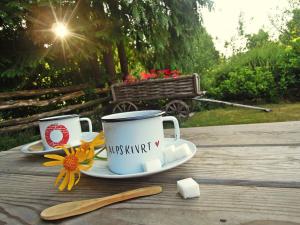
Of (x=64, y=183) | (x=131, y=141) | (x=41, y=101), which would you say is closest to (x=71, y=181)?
(x=64, y=183)

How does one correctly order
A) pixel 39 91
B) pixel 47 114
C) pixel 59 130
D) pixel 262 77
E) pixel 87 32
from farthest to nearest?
pixel 262 77, pixel 39 91, pixel 47 114, pixel 87 32, pixel 59 130

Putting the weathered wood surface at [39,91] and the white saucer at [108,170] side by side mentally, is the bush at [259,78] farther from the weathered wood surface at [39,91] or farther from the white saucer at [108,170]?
the white saucer at [108,170]

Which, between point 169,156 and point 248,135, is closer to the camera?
point 169,156

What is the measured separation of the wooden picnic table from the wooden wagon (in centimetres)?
337

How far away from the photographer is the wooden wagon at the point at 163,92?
164 inches

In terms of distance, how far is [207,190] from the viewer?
19.5 inches

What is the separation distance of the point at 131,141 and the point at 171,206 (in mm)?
166

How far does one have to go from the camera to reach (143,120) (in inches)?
22.3

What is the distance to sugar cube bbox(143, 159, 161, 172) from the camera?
1.82 feet

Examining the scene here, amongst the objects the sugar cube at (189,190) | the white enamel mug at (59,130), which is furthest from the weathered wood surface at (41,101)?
the sugar cube at (189,190)

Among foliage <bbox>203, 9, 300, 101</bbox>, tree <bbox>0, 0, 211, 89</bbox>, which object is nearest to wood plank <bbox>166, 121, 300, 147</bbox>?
tree <bbox>0, 0, 211, 89</bbox>

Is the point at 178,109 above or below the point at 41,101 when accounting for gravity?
below

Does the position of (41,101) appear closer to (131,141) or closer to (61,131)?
(61,131)

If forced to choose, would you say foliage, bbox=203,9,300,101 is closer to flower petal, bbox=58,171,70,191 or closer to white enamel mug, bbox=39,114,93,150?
white enamel mug, bbox=39,114,93,150
